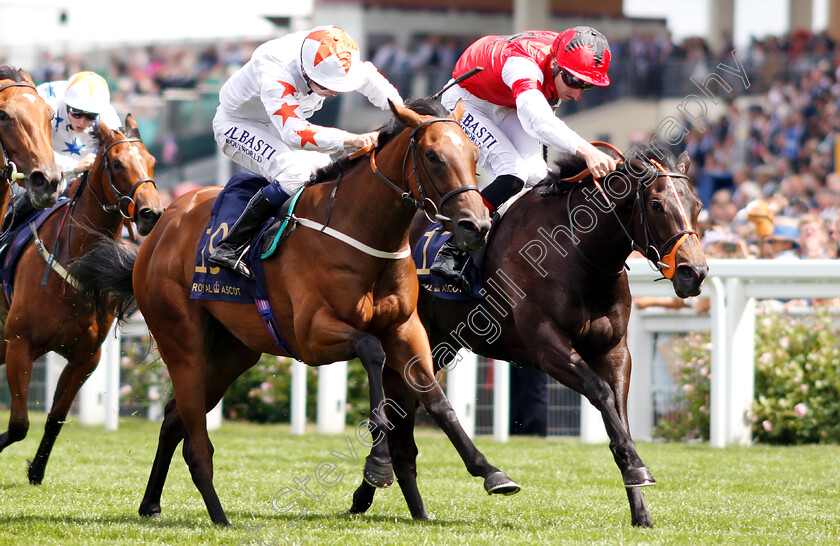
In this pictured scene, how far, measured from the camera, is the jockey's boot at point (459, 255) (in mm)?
5434

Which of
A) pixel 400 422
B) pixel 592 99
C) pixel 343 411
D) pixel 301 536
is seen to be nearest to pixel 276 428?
pixel 343 411

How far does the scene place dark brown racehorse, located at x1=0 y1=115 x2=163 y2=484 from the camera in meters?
6.12

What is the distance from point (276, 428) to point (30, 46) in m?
19.1

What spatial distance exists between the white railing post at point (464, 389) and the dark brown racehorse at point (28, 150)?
13.8 ft

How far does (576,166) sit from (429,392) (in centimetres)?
146

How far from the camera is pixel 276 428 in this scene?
945 centimetres

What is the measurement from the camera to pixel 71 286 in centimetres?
621

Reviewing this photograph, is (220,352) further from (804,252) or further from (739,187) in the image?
(739,187)

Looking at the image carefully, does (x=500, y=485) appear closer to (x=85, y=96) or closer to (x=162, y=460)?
(x=162, y=460)

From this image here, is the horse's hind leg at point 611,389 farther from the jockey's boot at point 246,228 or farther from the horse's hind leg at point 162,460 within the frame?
the horse's hind leg at point 162,460

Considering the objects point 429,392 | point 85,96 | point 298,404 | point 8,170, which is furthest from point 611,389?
point 298,404

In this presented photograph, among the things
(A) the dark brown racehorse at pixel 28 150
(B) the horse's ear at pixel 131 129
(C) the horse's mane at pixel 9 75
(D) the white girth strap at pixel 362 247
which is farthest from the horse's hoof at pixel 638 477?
(B) the horse's ear at pixel 131 129

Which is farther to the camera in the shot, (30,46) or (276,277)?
(30,46)

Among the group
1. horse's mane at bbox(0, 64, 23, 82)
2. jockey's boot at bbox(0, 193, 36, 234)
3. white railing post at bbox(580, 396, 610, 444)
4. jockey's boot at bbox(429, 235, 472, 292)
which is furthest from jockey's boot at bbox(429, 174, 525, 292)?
white railing post at bbox(580, 396, 610, 444)
